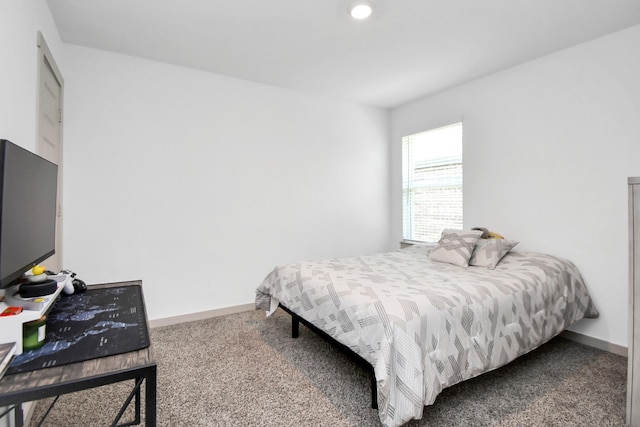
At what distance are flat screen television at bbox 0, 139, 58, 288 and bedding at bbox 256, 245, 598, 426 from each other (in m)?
1.51

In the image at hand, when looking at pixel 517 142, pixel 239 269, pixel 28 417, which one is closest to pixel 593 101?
pixel 517 142

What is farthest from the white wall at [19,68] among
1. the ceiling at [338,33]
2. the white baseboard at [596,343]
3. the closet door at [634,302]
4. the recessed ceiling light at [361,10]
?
the white baseboard at [596,343]

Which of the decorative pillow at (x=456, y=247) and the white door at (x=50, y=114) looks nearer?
the white door at (x=50, y=114)

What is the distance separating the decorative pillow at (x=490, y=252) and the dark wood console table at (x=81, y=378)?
2.55 meters

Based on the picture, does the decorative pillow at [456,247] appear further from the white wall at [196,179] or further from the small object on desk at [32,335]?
the small object on desk at [32,335]

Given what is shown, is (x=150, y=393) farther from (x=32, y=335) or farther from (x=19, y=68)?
(x=19, y=68)

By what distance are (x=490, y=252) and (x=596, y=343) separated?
1.10 m

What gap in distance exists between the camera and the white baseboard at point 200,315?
3096 millimetres

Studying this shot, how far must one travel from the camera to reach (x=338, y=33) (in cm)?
256

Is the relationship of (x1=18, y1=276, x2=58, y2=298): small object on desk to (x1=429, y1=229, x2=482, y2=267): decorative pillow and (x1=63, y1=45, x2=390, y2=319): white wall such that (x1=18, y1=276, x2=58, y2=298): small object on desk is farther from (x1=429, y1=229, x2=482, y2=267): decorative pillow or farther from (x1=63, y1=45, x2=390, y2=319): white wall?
(x1=429, y1=229, x2=482, y2=267): decorative pillow

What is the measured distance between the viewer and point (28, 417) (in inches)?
68.9

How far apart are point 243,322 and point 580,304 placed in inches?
115

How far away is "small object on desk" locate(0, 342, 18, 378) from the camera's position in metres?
0.87

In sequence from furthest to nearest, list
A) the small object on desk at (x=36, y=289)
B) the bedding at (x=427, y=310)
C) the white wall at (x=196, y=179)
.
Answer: the white wall at (x=196, y=179) < the bedding at (x=427, y=310) < the small object on desk at (x=36, y=289)
